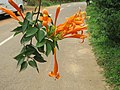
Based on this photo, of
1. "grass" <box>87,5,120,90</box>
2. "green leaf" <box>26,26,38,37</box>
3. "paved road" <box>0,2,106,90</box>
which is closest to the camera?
"green leaf" <box>26,26,38,37</box>

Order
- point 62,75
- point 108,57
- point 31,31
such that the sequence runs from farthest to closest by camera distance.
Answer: point 108,57
point 62,75
point 31,31

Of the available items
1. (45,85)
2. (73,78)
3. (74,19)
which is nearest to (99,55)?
(73,78)

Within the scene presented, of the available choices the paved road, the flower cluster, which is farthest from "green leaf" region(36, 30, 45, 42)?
the paved road

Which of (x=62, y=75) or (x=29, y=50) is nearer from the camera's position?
(x=29, y=50)

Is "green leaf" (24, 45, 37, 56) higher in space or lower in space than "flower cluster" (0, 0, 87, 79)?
lower

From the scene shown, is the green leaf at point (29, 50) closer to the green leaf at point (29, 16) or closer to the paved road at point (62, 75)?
the green leaf at point (29, 16)

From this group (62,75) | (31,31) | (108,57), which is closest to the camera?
(31,31)

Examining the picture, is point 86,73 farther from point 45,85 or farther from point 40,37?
point 40,37

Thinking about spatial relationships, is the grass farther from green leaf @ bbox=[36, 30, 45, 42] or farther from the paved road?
green leaf @ bbox=[36, 30, 45, 42]

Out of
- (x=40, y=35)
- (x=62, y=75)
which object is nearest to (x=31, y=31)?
(x=40, y=35)

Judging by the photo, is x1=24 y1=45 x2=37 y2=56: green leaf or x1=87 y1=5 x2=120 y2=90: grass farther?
x1=87 y1=5 x2=120 y2=90: grass

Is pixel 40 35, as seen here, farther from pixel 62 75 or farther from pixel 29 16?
pixel 62 75

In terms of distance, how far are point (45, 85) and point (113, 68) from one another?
1816mm

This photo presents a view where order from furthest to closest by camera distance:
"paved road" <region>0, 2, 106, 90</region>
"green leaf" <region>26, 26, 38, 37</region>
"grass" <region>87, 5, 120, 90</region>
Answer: "grass" <region>87, 5, 120, 90</region> < "paved road" <region>0, 2, 106, 90</region> < "green leaf" <region>26, 26, 38, 37</region>
